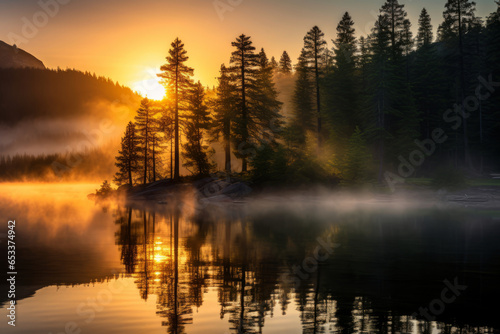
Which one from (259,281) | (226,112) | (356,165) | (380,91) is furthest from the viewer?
(226,112)

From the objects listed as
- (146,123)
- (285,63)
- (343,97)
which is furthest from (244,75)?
(285,63)

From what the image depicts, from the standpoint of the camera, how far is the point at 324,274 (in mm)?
13703

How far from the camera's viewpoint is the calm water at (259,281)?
9.12 metres

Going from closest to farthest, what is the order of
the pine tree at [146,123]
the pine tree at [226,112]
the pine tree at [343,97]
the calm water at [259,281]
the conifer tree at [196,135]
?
Answer: the calm water at [259,281] < the pine tree at [226,112] < the conifer tree at [196,135] < the pine tree at [343,97] < the pine tree at [146,123]

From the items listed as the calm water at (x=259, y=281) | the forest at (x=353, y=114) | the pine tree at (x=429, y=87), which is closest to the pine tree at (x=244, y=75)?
the forest at (x=353, y=114)

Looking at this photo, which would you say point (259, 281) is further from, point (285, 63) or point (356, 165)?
point (285, 63)

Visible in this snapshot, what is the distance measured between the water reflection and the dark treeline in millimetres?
25520

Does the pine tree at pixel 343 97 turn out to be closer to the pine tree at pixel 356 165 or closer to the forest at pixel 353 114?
the forest at pixel 353 114

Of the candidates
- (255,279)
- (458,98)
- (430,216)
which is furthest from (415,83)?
(255,279)

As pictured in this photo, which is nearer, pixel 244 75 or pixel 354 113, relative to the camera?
pixel 244 75

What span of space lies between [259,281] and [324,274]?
224cm

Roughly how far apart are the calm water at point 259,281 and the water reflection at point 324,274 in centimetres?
5

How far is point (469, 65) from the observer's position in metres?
67.4

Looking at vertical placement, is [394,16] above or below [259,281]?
above
